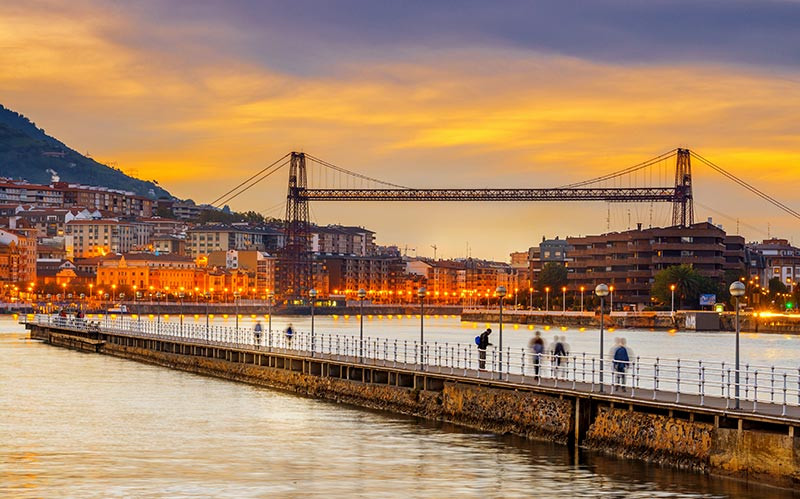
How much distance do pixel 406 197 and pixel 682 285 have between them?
53.5 metres

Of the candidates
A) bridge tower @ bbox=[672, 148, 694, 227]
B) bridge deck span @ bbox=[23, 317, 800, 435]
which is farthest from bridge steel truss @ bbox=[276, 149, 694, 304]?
bridge deck span @ bbox=[23, 317, 800, 435]

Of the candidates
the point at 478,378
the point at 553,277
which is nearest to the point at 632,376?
the point at 478,378

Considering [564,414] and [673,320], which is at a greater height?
[564,414]

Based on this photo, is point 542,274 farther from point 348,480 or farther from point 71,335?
point 348,480

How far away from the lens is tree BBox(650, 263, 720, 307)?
145625 mm

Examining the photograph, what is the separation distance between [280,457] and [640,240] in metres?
134

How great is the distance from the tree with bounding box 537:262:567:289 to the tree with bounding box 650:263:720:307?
129 feet

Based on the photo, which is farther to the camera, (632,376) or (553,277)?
(553,277)

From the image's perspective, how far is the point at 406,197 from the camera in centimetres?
18975

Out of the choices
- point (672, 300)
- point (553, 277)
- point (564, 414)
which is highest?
point (553, 277)

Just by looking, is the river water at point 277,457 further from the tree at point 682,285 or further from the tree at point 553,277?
the tree at point 553,277

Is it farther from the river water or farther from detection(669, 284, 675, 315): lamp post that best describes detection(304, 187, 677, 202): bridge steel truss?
the river water

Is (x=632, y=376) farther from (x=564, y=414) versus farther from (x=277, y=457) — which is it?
(x=277, y=457)

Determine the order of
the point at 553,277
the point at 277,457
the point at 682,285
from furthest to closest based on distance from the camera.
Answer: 1. the point at 553,277
2. the point at 682,285
3. the point at 277,457
